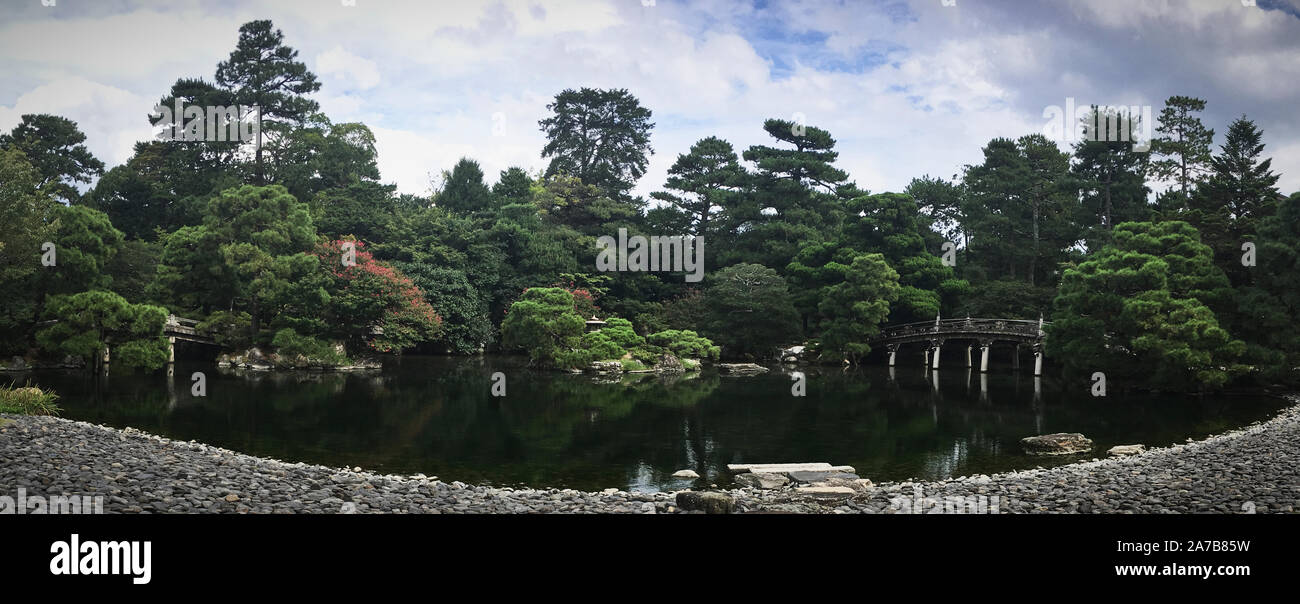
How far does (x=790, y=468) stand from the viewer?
12.4m

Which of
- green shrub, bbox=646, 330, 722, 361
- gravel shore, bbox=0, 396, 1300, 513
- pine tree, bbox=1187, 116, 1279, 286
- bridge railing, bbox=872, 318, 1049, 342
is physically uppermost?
pine tree, bbox=1187, 116, 1279, 286

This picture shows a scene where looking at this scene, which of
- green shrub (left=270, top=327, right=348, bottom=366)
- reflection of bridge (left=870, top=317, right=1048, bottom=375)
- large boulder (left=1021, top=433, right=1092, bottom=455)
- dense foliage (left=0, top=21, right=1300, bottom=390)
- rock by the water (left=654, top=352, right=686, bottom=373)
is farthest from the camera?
rock by the water (left=654, top=352, right=686, bottom=373)

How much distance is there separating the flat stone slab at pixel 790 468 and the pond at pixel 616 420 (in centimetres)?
38

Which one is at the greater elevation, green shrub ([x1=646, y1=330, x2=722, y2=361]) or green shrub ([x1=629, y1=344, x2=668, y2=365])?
green shrub ([x1=646, y1=330, x2=722, y2=361])

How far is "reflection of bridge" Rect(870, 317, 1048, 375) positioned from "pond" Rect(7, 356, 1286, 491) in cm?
260

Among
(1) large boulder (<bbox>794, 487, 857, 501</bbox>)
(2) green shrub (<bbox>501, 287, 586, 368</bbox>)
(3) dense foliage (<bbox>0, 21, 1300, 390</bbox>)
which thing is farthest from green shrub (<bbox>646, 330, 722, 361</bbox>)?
(1) large boulder (<bbox>794, 487, 857, 501</bbox>)

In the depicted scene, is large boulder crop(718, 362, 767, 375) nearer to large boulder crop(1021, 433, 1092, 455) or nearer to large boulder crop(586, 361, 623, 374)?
large boulder crop(586, 361, 623, 374)

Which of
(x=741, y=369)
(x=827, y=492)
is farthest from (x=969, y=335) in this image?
(x=827, y=492)

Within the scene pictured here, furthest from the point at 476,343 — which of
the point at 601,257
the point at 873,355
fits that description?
the point at 873,355

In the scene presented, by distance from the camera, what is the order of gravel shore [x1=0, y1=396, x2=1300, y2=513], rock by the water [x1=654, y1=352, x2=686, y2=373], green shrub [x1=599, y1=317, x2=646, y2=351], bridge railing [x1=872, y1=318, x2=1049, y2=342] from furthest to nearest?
rock by the water [x1=654, y1=352, x2=686, y2=373] → green shrub [x1=599, y1=317, x2=646, y2=351] → bridge railing [x1=872, y1=318, x2=1049, y2=342] → gravel shore [x1=0, y1=396, x2=1300, y2=513]

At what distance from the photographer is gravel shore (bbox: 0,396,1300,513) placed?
26.3 feet
